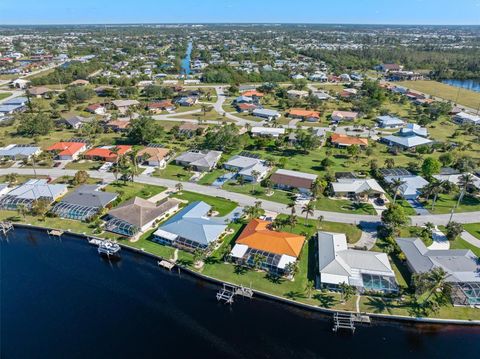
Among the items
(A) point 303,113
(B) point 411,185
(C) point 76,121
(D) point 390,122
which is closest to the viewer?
(B) point 411,185

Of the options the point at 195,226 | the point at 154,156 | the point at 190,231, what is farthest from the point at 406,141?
the point at 190,231

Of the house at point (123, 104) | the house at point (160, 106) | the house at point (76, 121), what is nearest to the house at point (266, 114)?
the house at point (160, 106)

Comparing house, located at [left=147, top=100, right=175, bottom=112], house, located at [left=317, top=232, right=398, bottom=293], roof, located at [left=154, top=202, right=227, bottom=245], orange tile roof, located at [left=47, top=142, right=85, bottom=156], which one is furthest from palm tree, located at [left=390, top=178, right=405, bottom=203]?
house, located at [left=147, top=100, right=175, bottom=112]

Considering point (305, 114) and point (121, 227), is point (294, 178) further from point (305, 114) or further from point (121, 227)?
point (305, 114)

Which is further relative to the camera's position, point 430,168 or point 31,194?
point 430,168

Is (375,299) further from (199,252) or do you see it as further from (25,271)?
(25,271)

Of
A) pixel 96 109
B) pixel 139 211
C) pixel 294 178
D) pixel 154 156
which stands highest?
pixel 96 109

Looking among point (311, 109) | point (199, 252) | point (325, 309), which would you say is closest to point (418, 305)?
point (325, 309)
